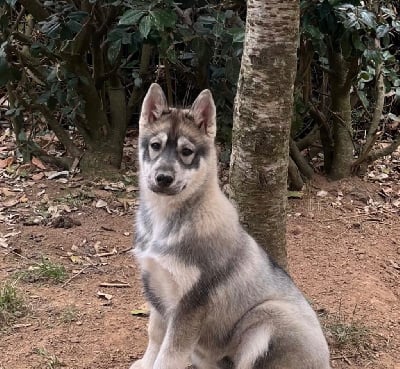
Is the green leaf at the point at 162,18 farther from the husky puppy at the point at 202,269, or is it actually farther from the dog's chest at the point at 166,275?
the dog's chest at the point at 166,275

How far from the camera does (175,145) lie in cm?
344

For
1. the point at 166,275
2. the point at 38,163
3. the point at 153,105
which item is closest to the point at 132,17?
the point at 153,105

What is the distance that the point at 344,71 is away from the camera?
6328 millimetres

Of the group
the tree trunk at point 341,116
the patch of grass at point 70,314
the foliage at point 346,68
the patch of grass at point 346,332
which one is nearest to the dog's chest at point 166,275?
the patch of grass at point 70,314

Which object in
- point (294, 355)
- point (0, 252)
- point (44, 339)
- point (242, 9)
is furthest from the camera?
point (242, 9)

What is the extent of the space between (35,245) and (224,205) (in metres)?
2.26

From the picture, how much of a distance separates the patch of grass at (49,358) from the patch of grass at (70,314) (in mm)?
347

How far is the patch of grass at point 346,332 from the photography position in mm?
4219

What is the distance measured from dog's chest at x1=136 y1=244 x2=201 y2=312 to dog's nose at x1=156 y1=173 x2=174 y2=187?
0.34 meters

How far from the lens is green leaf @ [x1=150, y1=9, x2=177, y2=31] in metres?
4.35

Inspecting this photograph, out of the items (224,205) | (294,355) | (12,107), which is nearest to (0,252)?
(12,107)

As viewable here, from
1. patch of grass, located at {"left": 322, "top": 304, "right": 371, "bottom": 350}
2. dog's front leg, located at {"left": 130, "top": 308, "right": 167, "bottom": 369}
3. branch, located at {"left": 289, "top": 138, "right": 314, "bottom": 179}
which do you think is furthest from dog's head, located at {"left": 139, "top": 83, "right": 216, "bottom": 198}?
branch, located at {"left": 289, "top": 138, "right": 314, "bottom": 179}

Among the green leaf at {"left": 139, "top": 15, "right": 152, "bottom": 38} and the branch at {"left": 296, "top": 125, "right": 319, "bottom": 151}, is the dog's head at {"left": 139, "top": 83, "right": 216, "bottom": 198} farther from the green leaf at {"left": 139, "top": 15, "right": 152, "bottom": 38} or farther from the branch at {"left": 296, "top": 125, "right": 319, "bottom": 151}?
the branch at {"left": 296, "top": 125, "right": 319, "bottom": 151}

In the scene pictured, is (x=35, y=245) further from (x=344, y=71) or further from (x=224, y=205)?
(x=344, y=71)
